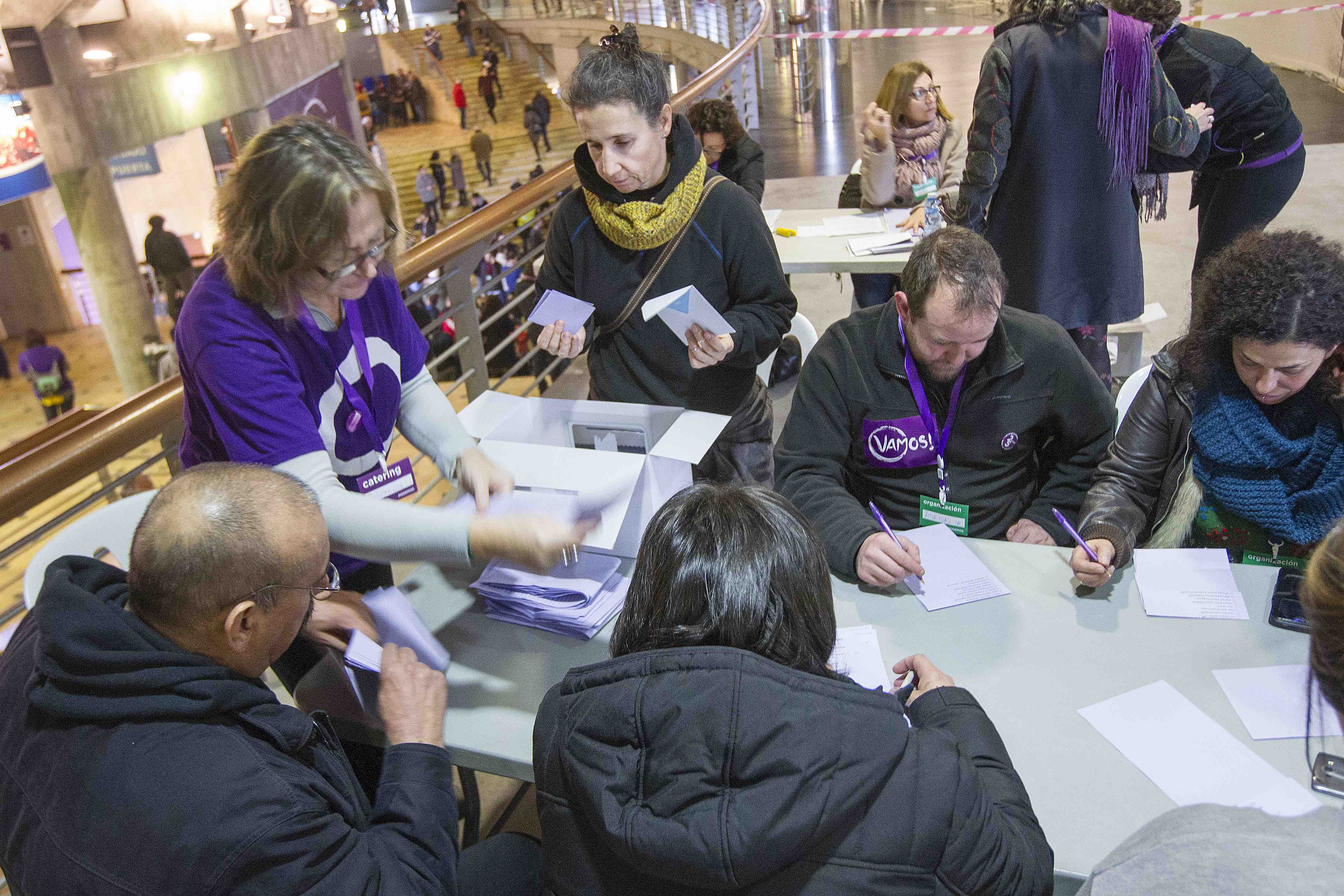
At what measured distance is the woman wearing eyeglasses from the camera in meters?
3.94

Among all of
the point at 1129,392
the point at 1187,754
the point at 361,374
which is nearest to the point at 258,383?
the point at 361,374

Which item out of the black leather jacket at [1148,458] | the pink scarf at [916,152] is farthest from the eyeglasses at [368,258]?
the pink scarf at [916,152]

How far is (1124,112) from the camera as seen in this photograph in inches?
109

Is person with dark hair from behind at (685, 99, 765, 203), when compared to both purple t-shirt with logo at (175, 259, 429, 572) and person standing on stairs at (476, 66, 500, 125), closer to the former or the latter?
purple t-shirt with logo at (175, 259, 429, 572)

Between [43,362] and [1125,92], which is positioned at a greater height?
[1125,92]

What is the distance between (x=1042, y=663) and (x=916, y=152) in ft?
9.92

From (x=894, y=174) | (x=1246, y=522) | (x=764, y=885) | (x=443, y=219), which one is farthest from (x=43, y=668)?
(x=443, y=219)

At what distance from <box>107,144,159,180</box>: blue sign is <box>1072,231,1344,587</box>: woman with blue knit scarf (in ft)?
54.0

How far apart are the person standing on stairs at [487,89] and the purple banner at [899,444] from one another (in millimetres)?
21986

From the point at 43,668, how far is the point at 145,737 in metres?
0.15

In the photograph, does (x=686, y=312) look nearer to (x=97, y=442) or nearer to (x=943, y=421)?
(x=943, y=421)

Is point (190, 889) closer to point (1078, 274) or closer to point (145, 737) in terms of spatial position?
point (145, 737)

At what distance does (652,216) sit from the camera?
2.12 m

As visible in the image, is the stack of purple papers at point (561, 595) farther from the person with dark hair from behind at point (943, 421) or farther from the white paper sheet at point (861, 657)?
the person with dark hair from behind at point (943, 421)
